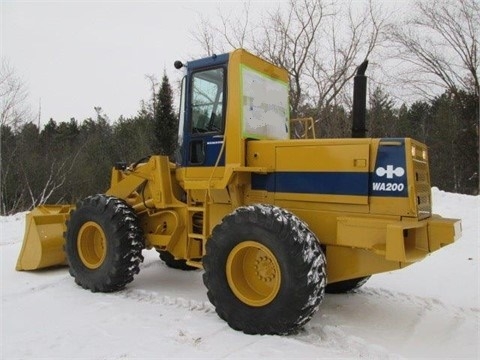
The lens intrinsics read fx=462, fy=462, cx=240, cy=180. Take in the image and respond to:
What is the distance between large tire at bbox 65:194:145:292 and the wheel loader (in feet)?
0.05

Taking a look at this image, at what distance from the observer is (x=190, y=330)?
4.16 metres

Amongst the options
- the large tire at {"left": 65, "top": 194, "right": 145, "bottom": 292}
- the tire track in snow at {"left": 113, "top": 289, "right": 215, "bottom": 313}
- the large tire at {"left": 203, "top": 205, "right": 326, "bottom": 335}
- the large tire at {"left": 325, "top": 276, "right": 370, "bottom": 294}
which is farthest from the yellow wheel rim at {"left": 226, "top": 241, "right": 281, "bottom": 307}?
the large tire at {"left": 65, "top": 194, "right": 145, "bottom": 292}

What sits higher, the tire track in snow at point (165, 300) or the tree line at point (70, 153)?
the tree line at point (70, 153)

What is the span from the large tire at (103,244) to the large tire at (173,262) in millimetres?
1197

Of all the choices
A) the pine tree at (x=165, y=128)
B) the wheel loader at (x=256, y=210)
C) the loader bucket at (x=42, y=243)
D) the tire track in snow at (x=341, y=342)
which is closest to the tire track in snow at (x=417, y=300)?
the wheel loader at (x=256, y=210)

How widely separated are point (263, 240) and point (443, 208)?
30.3ft

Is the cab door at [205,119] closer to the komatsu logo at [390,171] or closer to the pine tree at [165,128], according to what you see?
the komatsu logo at [390,171]

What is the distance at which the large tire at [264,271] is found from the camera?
390cm

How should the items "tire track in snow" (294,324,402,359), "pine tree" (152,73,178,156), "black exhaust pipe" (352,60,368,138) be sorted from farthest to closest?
"pine tree" (152,73,178,156) → "black exhaust pipe" (352,60,368,138) → "tire track in snow" (294,324,402,359)

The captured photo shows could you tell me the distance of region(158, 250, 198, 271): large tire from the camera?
22.2 ft

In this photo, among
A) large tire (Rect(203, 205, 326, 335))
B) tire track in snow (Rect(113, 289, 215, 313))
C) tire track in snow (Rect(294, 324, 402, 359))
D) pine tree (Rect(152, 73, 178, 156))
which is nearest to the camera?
tire track in snow (Rect(294, 324, 402, 359))

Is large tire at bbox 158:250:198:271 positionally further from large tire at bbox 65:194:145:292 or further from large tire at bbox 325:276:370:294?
large tire at bbox 325:276:370:294

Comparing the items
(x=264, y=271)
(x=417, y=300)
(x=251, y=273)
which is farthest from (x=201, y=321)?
(x=417, y=300)

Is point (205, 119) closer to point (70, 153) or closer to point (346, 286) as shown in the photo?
point (346, 286)
